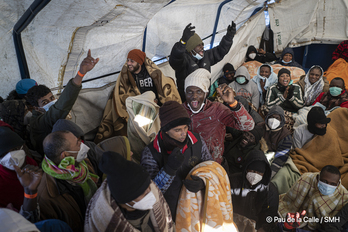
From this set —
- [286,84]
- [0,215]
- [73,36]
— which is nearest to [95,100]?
[73,36]

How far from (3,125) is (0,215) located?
1002mm

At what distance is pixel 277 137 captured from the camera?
10.0ft

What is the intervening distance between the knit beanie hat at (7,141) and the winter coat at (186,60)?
1.96 metres

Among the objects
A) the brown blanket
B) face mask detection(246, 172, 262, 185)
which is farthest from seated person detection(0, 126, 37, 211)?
the brown blanket

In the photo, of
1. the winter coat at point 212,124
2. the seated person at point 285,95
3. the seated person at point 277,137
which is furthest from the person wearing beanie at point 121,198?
the seated person at point 285,95

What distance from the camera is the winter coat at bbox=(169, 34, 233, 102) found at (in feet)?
9.45

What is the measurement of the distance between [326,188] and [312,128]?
981 mm

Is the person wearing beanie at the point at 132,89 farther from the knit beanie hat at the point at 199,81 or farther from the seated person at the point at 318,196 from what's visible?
the seated person at the point at 318,196

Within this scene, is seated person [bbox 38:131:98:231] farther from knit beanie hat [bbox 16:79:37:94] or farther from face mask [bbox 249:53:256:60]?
face mask [bbox 249:53:256:60]

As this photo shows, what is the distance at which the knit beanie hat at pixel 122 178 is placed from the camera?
1.07 m

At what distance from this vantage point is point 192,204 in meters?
1.59

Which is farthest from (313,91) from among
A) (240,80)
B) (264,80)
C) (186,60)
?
(186,60)

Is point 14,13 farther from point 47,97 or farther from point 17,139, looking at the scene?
point 17,139

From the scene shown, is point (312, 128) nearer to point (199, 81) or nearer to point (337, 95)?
point (337, 95)
